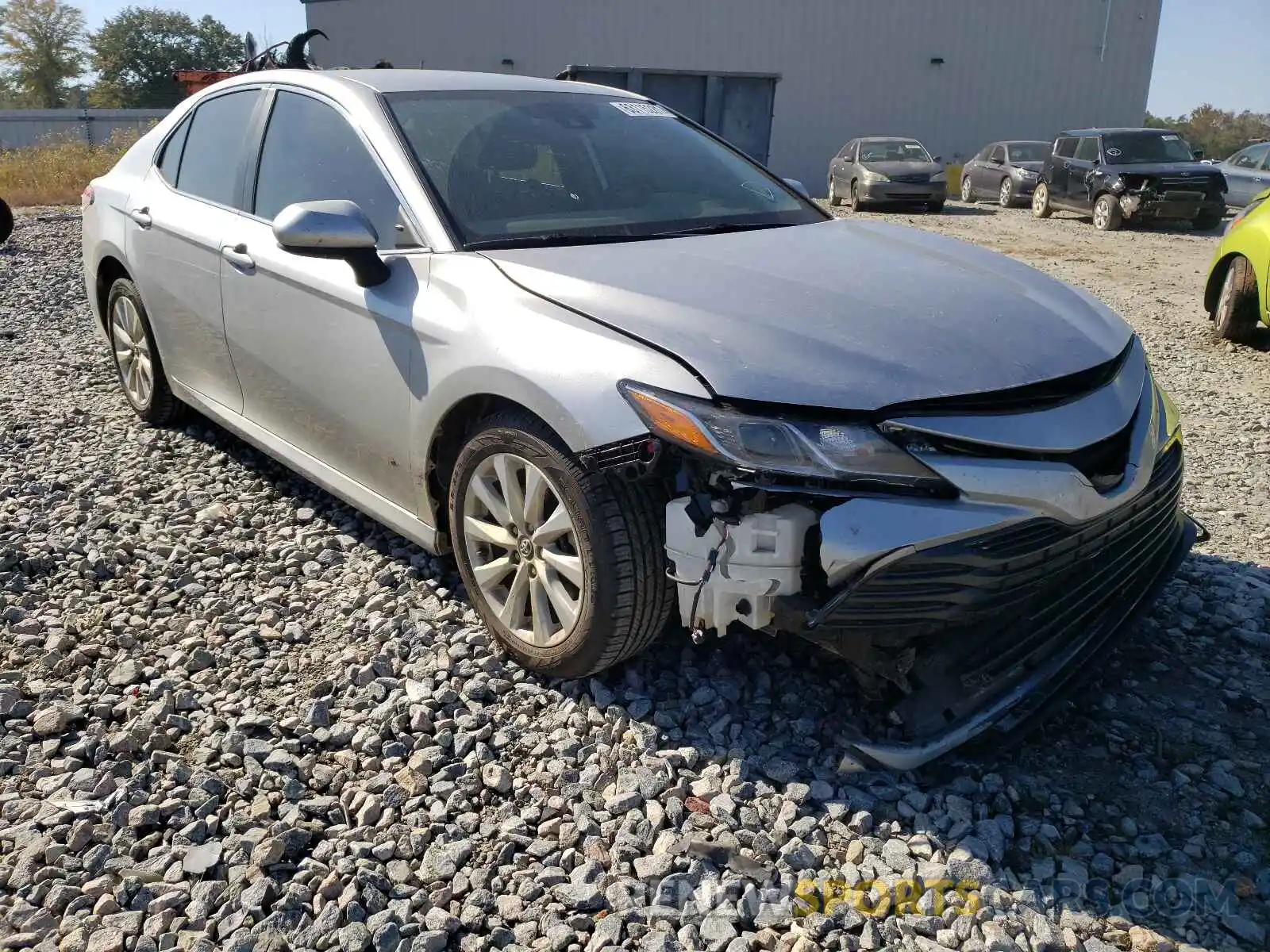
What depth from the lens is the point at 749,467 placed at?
Result: 2.28 meters

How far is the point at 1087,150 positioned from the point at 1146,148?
2.85ft

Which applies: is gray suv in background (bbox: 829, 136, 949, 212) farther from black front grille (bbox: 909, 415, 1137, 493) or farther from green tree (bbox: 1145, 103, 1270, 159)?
green tree (bbox: 1145, 103, 1270, 159)

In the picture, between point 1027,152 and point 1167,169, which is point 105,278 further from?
point 1027,152

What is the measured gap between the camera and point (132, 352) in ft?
16.5

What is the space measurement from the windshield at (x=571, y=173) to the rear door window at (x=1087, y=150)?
49.6 feet

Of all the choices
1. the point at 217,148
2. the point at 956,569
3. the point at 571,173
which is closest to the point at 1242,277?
the point at 571,173

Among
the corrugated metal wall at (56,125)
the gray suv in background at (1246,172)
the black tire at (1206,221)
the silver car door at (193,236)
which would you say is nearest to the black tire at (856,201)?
the black tire at (1206,221)

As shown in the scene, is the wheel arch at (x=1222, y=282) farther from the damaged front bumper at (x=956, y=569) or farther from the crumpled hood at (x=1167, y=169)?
the crumpled hood at (x=1167, y=169)

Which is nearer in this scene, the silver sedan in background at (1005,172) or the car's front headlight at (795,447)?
the car's front headlight at (795,447)

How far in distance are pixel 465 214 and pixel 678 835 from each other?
6.09 feet

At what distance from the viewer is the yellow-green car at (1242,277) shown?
6781 millimetres

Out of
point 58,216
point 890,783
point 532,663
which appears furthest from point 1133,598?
point 58,216

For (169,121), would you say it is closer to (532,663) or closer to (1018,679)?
(532,663)

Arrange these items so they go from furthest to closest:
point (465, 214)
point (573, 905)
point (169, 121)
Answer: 1. point (169, 121)
2. point (465, 214)
3. point (573, 905)
